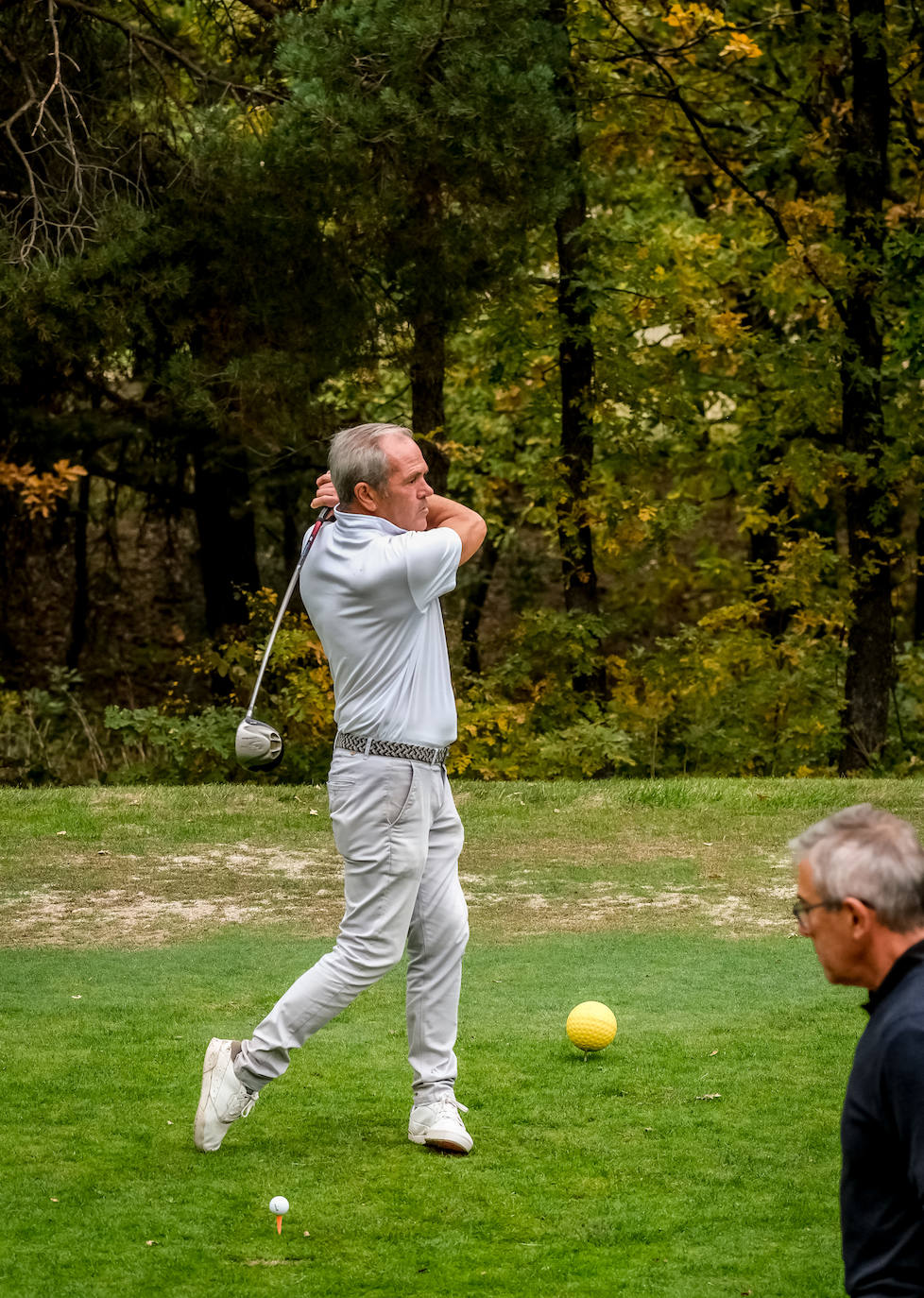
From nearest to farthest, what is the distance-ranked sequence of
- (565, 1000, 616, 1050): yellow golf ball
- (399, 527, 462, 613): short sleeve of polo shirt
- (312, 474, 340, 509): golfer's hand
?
(399, 527, 462, 613): short sleeve of polo shirt
(312, 474, 340, 509): golfer's hand
(565, 1000, 616, 1050): yellow golf ball

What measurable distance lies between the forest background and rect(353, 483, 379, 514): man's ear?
8.35 metres

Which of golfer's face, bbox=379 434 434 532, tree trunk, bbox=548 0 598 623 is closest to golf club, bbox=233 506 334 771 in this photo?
golfer's face, bbox=379 434 434 532

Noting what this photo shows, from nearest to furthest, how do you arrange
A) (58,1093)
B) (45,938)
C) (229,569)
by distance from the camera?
1. (58,1093)
2. (45,938)
3. (229,569)

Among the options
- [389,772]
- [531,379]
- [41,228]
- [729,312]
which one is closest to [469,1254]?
[389,772]

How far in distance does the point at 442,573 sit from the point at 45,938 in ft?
13.2

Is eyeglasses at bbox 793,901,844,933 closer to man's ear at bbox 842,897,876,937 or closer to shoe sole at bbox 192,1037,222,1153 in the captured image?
man's ear at bbox 842,897,876,937

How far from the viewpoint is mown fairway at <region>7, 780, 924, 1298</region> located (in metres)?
3.89

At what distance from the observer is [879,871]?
2.33m

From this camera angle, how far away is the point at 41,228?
12844mm

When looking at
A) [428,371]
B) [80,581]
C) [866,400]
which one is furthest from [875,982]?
[80,581]

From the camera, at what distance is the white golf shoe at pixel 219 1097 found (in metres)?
4.48

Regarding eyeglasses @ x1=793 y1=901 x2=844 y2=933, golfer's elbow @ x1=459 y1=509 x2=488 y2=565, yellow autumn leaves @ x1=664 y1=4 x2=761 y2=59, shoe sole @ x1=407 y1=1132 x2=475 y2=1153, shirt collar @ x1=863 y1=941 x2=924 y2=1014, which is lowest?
shoe sole @ x1=407 y1=1132 x2=475 y2=1153

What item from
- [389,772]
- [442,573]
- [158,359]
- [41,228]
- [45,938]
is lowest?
[45,938]

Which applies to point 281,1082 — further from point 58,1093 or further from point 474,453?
point 474,453
